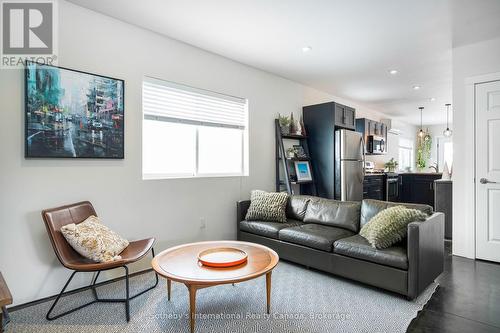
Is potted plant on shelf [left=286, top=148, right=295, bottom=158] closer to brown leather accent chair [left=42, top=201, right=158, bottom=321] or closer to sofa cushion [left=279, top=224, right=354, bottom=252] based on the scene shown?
sofa cushion [left=279, top=224, right=354, bottom=252]

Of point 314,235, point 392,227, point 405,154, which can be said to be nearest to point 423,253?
point 392,227

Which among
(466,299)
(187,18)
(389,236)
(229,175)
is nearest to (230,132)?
(229,175)

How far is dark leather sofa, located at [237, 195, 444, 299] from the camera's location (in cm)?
234

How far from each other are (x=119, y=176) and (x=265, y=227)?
1.73 meters

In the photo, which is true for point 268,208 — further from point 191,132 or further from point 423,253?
point 423,253

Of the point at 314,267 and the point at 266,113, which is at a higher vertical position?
the point at 266,113

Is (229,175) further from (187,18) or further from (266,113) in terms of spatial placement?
(187,18)

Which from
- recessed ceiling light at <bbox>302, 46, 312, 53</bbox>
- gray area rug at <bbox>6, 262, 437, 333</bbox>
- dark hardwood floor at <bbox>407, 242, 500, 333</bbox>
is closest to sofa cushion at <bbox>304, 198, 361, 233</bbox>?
gray area rug at <bbox>6, 262, 437, 333</bbox>

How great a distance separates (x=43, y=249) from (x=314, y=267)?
251 centimetres

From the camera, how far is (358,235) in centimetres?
293

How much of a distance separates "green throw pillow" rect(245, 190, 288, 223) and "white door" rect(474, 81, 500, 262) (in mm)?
2331

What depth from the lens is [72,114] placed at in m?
2.51

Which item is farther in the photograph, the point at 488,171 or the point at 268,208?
the point at 268,208

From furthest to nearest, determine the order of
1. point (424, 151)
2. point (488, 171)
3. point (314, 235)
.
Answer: point (424, 151), point (488, 171), point (314, 235)
